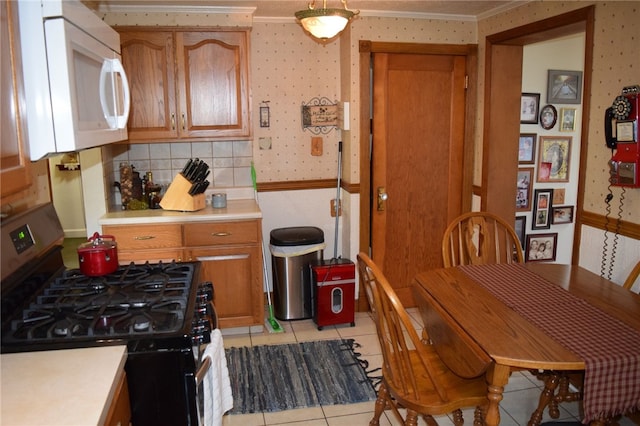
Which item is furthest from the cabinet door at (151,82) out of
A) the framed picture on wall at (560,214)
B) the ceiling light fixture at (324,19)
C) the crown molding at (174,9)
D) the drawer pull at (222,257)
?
the framed picture on wall at (560,214)

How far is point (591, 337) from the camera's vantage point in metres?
1.73

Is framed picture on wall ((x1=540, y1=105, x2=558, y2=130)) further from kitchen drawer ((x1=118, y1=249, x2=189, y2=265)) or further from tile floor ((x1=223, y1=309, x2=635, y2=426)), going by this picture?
kitchen drawer ((x1=118, y1=249, x2=189, y2=265))

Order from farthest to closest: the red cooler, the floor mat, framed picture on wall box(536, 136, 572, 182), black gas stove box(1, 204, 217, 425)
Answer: framed picture on wall box(536, 136, 572, 182) → the red cooler → the floor mat → black gas stove box(1, 204, 217, 425)

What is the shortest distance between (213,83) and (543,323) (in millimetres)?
2599

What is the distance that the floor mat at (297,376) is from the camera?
9.19 ft

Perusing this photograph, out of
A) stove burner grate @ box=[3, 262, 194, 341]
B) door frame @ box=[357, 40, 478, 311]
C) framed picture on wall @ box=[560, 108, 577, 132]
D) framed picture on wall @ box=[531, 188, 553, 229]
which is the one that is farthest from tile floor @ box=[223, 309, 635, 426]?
framed picture on wall @ box=[560, 108, 577, 132]

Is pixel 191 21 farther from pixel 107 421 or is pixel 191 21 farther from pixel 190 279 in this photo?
pixel 107 421

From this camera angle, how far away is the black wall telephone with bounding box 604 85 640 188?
2.38 meters

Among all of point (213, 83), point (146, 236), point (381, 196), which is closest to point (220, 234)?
point (146, 236)

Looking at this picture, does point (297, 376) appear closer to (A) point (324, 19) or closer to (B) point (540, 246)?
(A) point (324, 19)

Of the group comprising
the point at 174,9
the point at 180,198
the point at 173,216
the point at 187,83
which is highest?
the point at 174,9

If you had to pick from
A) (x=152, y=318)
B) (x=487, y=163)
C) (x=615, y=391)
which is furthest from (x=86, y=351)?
(x=487, y=163)

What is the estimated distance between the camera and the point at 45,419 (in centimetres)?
113

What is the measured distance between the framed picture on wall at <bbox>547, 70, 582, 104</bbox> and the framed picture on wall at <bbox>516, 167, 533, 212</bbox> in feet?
2.08
